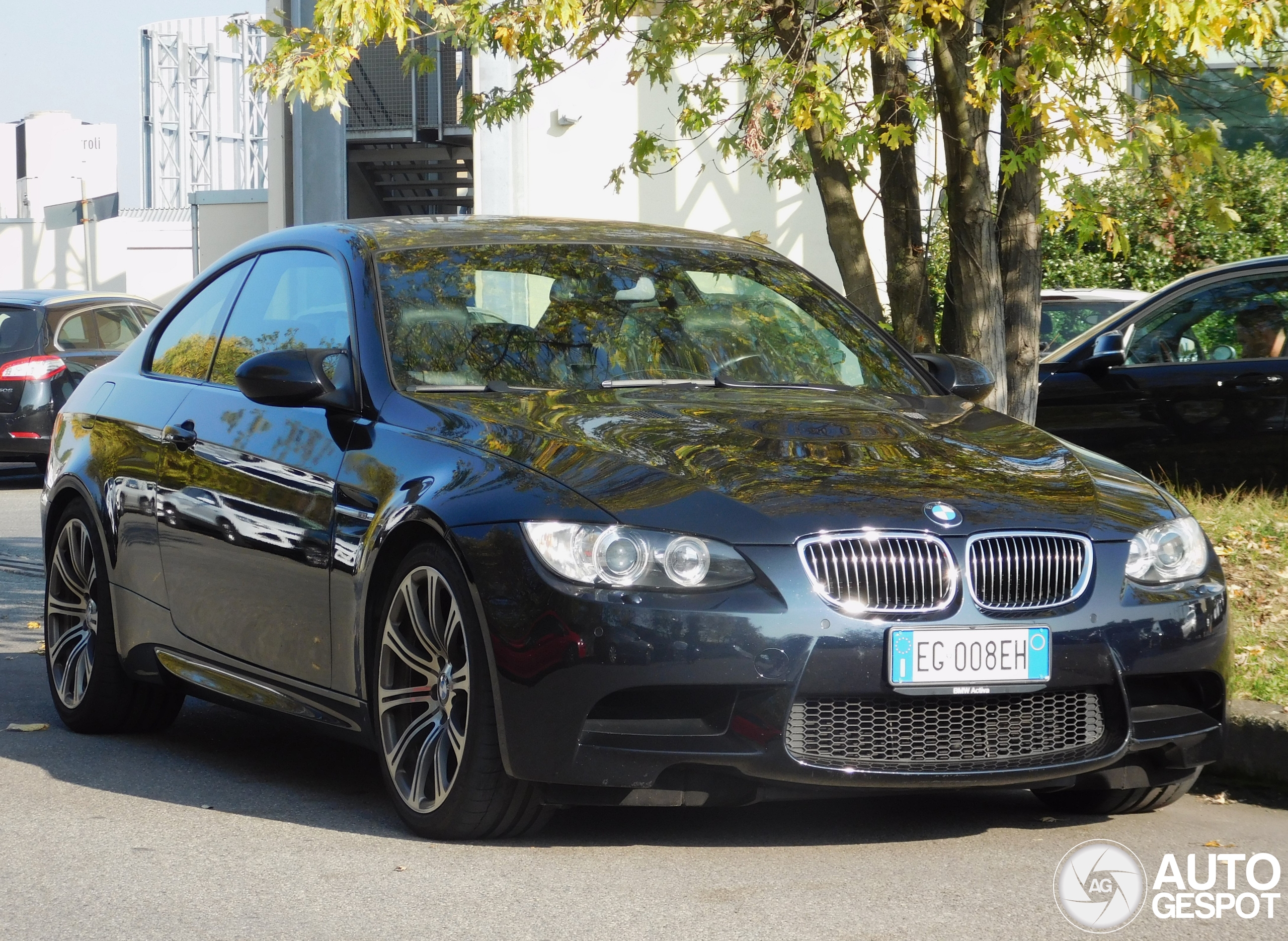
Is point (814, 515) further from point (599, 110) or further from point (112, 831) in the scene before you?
point (599, 110)

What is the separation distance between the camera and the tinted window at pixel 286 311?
5547 millimetres

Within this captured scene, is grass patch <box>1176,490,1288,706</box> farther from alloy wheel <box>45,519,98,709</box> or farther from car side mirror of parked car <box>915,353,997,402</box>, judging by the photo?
alloy wheel <box>45,519,98,709</box>

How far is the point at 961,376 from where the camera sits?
19.7 ft

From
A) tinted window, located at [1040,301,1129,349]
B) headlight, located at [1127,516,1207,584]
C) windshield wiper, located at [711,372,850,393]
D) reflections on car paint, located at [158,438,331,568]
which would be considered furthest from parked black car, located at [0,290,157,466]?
headlight, located at [1127,516,1207,584]

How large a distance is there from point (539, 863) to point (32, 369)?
13030 millimetres

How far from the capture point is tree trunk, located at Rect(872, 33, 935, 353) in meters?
8.15

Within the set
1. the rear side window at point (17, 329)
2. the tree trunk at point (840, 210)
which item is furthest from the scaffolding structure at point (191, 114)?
the tree trunk at point (840, 210)

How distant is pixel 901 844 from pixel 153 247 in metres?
34.3

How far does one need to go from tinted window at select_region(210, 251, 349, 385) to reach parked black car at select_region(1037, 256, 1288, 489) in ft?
17.3

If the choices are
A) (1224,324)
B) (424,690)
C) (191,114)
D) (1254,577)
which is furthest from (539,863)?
(191,114)

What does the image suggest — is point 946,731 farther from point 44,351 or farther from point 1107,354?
point 44,351

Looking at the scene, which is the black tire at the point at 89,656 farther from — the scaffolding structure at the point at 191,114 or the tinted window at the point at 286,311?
the scaffolding structure at the point at 191,114

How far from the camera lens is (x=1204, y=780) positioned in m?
5.64

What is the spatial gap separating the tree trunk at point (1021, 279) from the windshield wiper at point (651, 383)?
9.77 ft
